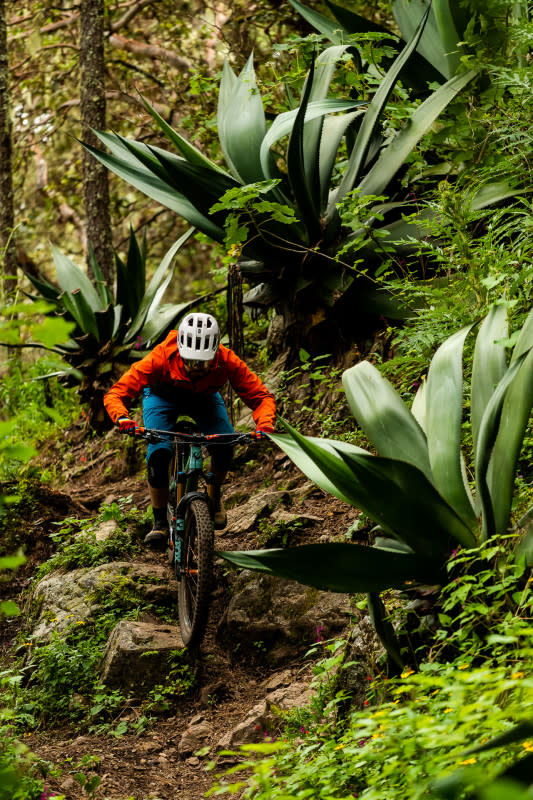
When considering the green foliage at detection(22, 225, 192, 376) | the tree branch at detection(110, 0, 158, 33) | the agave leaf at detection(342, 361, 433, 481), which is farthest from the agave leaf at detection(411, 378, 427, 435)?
the tree branch at detection(110, 0, 158, 33)

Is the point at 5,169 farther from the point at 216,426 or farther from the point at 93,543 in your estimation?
the point at 216,426

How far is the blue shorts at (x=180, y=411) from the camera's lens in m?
4.77

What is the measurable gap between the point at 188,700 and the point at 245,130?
3.93m

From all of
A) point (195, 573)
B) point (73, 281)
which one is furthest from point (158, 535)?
point (73, 281)

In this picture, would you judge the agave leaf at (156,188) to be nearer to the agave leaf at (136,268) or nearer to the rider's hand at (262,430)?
the agave leaf at (136,268)

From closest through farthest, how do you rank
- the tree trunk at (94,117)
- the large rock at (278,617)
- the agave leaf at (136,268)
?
the large rock at (278,617)
the agave leaf at (136,268)
the tree trunk at (94,117)

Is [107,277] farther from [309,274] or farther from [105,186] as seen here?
[309,274]

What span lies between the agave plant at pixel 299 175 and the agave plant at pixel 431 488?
2.27m

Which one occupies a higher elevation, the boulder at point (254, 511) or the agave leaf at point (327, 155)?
the agave leaf at point (327, 155)

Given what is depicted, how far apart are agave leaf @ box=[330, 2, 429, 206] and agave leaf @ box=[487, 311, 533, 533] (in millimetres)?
2887

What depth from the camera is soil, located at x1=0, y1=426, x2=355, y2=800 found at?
3.38 metres

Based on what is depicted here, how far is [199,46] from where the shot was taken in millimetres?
11117

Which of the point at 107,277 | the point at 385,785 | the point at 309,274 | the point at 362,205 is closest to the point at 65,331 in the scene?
the point at 385,785

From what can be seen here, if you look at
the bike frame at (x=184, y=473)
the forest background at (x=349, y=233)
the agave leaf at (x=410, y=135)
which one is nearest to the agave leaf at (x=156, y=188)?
the forest background at (x=349, y=233)
